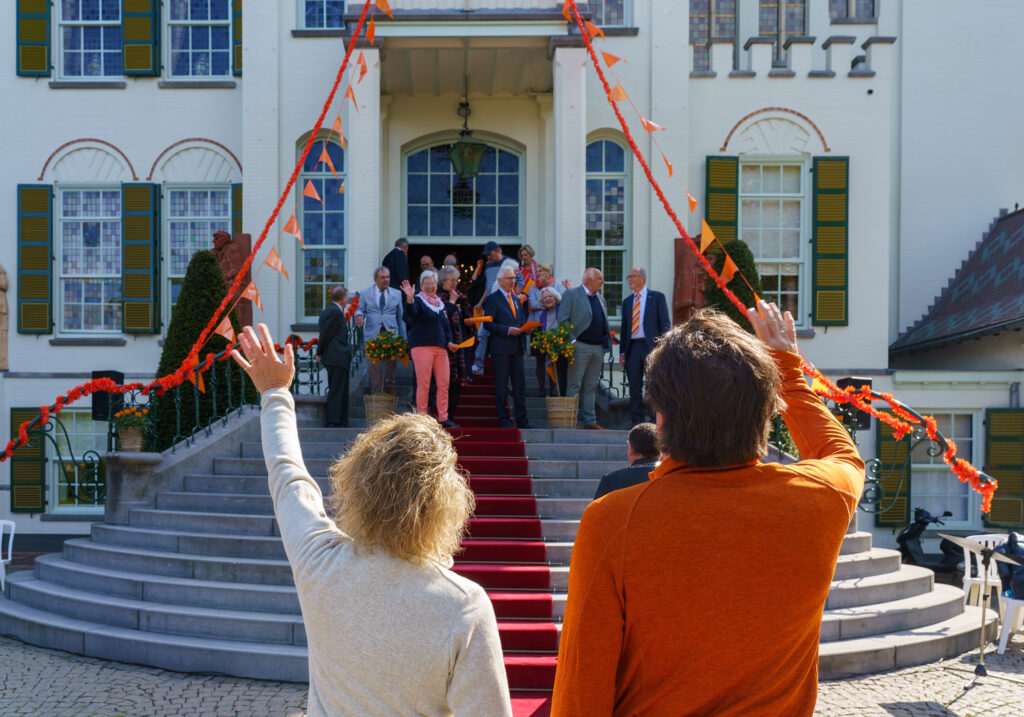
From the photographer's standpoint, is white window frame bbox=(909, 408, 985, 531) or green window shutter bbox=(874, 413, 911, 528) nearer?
green window shutter bbox=(874, 413, 911, 528)

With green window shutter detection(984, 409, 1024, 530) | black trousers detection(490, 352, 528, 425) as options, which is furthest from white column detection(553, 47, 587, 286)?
green window shutter detection(984, 409, 1024, 530)

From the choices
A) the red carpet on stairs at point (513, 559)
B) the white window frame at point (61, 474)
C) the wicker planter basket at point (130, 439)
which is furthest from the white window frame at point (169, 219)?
the red carpet on stairs at point (513, 559)

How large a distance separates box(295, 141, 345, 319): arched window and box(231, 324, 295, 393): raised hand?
12.3 metres

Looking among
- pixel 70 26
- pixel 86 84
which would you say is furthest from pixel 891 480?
pixel 70 26

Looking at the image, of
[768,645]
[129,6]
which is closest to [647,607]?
[768,645]

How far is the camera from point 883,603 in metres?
7.91

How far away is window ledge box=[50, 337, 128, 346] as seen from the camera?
575 inches

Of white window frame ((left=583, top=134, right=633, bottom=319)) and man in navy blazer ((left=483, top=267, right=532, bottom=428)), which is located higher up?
white window frame ((left=583, top=134, right=633, bottom=319))

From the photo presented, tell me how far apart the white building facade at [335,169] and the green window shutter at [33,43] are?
3 centimetres

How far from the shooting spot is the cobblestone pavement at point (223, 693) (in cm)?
604

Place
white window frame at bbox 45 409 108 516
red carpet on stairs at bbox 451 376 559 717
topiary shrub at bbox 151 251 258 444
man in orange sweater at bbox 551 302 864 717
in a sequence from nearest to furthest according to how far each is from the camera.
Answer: man in orange sweater at bbox 551 302 864 717, red carpet on stairs at bbox 451 376 559 717, topiary shrub at bbox 151 251 258 444, white window frame at bbox 45 409 108 516

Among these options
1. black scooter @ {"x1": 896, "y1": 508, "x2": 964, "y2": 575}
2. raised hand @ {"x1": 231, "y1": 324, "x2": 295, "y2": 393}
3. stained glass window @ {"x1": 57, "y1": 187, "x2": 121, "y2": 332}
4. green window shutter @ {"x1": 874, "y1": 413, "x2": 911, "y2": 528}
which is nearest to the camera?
raised hand @ {"x1": 231, "y1": 324, "x2": 295, "y2": 393}

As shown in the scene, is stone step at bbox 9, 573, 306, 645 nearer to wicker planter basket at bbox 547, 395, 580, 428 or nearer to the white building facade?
wicker planter basket at bbox 547, 395, 580, 428

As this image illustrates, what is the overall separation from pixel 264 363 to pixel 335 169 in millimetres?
12849
